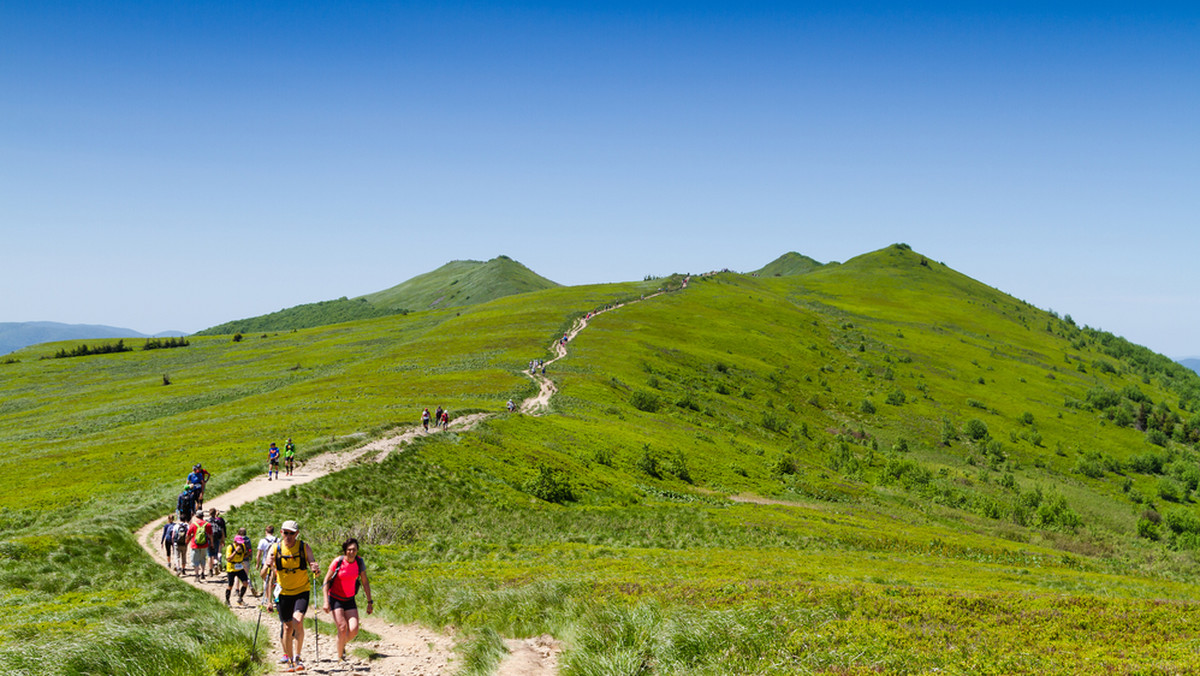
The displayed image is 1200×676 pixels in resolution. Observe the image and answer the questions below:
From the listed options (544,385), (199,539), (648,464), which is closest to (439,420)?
(648,464)

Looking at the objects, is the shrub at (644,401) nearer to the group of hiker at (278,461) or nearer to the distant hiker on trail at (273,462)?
the group of hiker at (278,461)

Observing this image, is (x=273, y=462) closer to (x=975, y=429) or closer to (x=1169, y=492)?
(x=975, y=429)

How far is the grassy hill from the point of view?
1509 centimetres

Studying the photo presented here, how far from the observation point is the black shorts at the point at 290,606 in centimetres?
1286

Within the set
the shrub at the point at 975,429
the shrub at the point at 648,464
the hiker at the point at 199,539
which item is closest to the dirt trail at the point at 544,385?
the shrub at the point at 648,464

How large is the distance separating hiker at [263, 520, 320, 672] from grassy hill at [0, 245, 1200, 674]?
36.7 inches

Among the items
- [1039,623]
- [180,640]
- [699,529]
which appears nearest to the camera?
[180,640]

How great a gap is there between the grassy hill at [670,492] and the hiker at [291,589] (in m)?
0.93

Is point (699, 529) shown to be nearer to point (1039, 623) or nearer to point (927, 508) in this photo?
point (1039, 623)

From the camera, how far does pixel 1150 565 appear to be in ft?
142

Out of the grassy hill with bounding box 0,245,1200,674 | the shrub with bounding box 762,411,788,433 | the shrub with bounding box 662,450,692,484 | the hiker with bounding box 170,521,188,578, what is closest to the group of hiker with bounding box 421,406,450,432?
the grassy hill with bounding box 0,245,1200,674

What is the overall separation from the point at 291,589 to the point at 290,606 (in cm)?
33

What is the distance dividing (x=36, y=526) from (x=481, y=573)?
2482 cm

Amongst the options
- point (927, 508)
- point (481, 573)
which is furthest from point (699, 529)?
point (927, 508)
